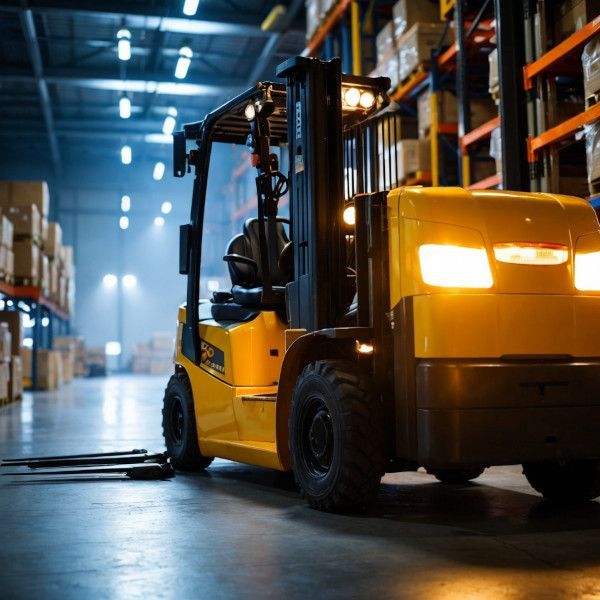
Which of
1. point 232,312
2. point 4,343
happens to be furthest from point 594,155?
point 4,343

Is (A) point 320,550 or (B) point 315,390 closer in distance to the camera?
(A) point 320,550

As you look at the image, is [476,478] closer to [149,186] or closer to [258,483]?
[258,483]

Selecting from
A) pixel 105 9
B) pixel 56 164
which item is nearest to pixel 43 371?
pixel 105 9

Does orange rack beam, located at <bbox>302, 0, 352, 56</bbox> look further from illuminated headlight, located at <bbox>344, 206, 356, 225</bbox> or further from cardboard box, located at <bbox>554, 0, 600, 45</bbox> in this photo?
illuminated headlight, located at <bbox>344, 206, 356, 225</bbox>

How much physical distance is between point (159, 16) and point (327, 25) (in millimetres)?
5269

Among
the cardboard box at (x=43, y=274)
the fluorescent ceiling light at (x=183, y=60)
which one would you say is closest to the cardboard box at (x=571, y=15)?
the cardboard box at (x=43, y=274)

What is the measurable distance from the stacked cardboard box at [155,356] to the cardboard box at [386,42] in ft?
67.3

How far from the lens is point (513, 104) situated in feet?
24.9

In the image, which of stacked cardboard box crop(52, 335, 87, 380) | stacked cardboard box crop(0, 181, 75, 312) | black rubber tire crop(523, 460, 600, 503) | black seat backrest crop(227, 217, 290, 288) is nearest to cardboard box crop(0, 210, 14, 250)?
stacked cardboard box crop(0, 181, 75, 312)

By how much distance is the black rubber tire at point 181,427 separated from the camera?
19.0 ft

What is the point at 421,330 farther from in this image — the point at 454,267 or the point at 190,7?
the point at 190,7

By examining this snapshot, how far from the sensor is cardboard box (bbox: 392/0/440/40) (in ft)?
33.0

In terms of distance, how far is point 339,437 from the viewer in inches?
151

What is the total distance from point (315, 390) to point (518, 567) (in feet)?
4.43
